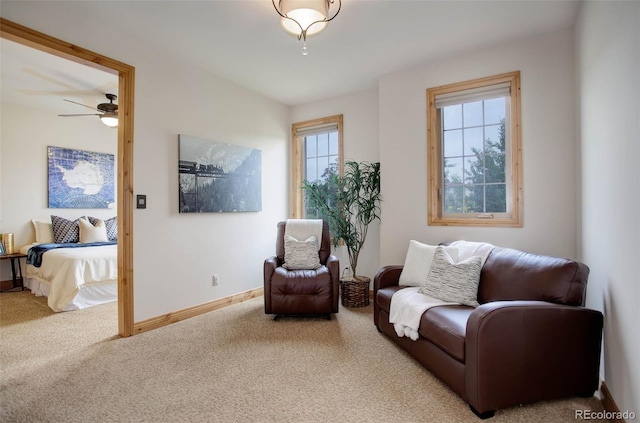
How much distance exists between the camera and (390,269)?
9.50 ft

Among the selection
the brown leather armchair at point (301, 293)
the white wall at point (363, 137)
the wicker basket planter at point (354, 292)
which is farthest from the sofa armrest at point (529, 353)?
the white wall at point (363, 137)

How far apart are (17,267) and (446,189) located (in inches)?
232

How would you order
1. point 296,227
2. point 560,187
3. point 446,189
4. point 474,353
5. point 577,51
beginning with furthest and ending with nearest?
point 296,227
point 446,189
point 560,187
point 577,51
point 474,353

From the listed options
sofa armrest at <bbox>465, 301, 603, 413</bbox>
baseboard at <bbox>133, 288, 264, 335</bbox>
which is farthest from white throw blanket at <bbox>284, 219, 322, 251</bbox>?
sofa armrest at <bbox>465, 301, 603, 413</bbox>

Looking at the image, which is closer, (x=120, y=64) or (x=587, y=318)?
(x=587, y=318)

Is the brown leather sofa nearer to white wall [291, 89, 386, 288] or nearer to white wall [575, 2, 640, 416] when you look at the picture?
white wall [575, 2, 640, 416]

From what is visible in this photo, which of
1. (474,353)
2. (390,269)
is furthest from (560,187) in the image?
(474,353)

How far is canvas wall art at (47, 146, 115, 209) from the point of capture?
482 cm

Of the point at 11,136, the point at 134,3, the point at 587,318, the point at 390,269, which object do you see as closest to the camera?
the point at 587,318

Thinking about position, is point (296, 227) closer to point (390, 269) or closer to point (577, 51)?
point (390, 269)

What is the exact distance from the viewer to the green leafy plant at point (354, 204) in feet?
12.5

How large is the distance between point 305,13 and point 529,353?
8.13ft

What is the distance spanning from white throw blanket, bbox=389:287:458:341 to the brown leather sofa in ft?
0.46

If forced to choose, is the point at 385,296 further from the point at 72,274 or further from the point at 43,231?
the point at 43,231
